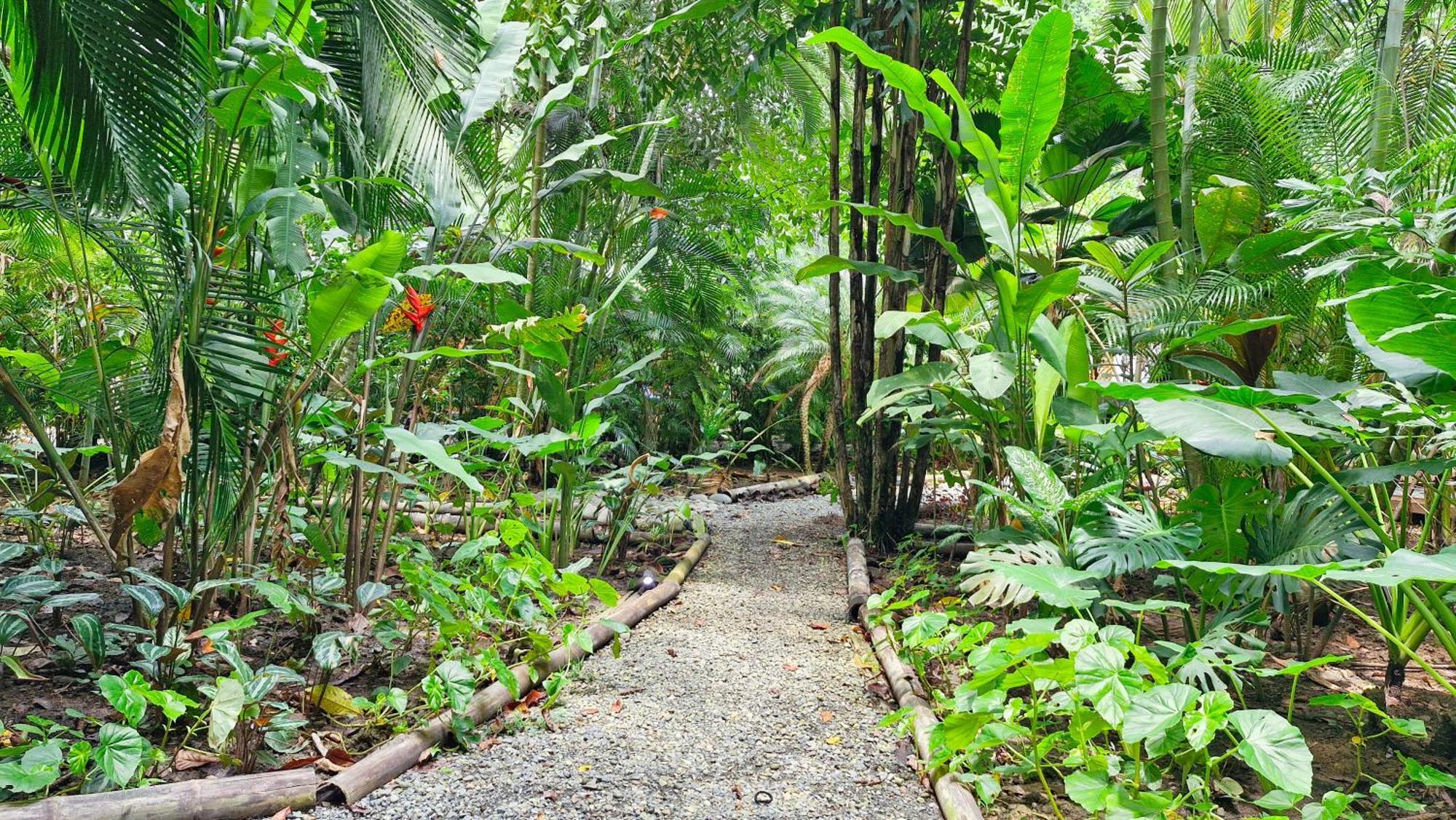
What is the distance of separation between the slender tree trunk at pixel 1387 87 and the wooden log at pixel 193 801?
10.2 ft

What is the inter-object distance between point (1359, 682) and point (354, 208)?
3096mm

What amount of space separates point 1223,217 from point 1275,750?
173 cm

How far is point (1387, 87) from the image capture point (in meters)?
2.38

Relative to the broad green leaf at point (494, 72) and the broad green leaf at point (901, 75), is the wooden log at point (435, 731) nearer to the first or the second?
the broad green leaf at point (494, 72)

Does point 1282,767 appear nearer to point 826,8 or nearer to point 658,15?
point 826,8

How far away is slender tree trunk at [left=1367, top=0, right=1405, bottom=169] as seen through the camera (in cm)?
239

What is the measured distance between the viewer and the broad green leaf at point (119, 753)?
1.37m

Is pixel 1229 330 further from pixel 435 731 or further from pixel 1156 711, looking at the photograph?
pixel 435 731

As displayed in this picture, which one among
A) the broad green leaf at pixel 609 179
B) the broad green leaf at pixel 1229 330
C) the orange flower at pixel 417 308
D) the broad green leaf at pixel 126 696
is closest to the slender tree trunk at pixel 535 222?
the broad green leaf at pixel 609 179

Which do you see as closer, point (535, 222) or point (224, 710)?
point (224, 710)

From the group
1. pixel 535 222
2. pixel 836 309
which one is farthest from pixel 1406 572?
pixel 535 222

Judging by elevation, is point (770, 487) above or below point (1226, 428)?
below

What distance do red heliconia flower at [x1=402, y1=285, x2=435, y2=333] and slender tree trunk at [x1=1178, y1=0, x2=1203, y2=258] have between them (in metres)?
2.27

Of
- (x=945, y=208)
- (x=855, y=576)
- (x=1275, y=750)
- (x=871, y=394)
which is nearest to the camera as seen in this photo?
(x=1275, y=750)
